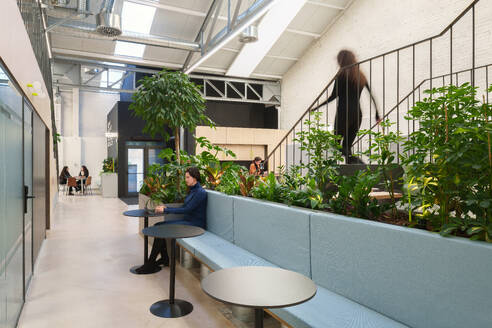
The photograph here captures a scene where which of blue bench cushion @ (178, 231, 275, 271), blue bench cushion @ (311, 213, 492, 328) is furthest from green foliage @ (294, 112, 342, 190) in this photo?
blue bench cushion @ (178, 231, 275, 271)

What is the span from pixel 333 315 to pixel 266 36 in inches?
394

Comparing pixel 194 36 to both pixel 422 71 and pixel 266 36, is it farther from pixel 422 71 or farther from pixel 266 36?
pixel 422 71

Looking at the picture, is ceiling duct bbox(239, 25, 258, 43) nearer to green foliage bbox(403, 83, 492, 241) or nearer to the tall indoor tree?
the tall indoor tree

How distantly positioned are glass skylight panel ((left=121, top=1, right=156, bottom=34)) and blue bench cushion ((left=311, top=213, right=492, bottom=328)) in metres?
9.35

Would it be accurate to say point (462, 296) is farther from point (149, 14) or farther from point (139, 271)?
point (149, 14)

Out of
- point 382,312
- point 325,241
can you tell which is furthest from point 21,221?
point 382,312

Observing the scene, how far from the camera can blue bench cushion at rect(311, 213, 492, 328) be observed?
1.62m

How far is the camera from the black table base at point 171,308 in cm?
302

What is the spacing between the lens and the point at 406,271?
1.93 metres

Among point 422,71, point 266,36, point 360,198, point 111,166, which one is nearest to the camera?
point 360,198

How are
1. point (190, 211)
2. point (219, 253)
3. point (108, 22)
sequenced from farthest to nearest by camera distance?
1. point (108, 22)
2. point (190, 211)
3. point (219, 253)

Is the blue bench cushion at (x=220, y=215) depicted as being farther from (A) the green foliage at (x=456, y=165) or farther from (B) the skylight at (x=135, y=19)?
(B) the skylight at (x=135, y=19)

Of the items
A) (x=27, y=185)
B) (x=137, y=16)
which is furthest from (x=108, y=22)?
(x=27, y=185)

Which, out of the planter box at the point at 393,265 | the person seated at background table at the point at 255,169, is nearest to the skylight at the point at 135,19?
the person seated at background table at the point at 255,169
